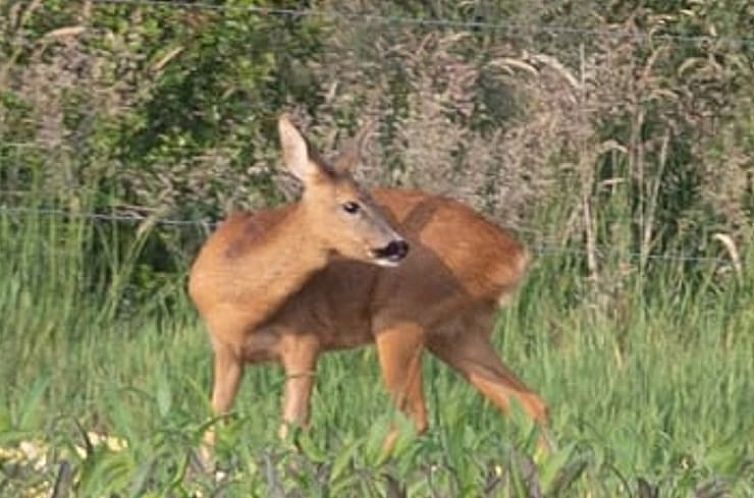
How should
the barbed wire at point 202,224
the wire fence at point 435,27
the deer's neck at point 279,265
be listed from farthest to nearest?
1. the wire fence at point 435,27
2. the barbed wire at point 202,224
3. the deer's neck at point 279,265

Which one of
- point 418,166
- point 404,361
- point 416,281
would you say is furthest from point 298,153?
point 418,166

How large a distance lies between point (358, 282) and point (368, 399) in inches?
16.8

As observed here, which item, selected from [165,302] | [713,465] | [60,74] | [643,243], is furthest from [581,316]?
[713,465]

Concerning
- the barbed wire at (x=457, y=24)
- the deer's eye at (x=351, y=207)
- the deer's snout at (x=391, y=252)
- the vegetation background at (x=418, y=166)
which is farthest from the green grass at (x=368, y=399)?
the barbed wire at (x=457, y=24)

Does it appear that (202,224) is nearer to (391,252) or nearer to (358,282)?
(358,282)

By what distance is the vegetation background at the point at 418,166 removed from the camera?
375 inches

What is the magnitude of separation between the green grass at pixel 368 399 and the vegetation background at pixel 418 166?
0.02 meters

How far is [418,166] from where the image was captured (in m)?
10.9

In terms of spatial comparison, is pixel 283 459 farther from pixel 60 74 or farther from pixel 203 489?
pixel 60 74

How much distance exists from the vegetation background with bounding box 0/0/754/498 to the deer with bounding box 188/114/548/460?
0.59 feet

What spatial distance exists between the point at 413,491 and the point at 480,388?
4427 millimetres

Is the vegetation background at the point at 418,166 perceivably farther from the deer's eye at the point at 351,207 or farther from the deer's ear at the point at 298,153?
the deer's ear at the point at 298,153

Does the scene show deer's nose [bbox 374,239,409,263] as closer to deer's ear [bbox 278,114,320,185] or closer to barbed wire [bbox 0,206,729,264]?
deer's ear [bbox 278,114,320,185]

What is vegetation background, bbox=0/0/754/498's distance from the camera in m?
9.52
